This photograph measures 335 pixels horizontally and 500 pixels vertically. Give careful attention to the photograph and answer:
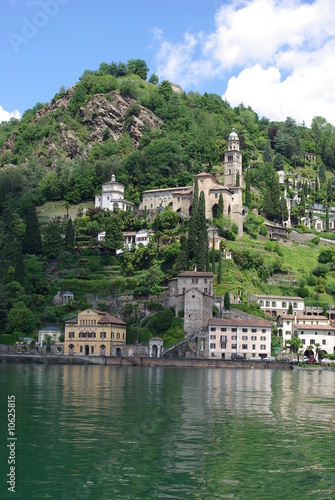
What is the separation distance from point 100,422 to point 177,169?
108560 mm

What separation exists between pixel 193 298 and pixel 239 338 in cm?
765

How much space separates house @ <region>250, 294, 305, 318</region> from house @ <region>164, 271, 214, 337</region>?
9.26 m

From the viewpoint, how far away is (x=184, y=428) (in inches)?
1248

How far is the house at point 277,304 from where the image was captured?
98.1 meters

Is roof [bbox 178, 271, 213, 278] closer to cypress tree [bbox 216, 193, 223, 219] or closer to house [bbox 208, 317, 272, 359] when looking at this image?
house [bbox 208, 317, 272, 359]

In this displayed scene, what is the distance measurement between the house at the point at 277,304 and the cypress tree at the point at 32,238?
35971 mm

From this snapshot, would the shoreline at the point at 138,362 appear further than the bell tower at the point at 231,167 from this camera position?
No

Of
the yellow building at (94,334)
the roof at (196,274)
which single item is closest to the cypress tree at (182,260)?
the roof at (196,274)

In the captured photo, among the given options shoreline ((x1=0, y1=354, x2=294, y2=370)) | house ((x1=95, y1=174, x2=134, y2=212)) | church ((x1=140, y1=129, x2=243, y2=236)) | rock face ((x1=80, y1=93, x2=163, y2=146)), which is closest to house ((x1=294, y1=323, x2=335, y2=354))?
shoreline ((x1=0, y1=354, x2=294, y2=370))

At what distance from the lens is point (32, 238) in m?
113

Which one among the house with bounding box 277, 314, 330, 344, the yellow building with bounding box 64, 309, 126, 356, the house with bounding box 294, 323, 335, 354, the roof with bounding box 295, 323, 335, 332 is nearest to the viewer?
the yellow building with bounding box 64, 309, 126, 356

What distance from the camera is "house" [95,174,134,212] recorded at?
125188 millimetres

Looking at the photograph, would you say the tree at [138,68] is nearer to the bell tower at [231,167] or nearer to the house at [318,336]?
the bell tower at [231,167]

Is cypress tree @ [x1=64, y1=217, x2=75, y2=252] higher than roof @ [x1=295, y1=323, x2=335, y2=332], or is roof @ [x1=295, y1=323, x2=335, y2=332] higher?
cypress tree @ [x1=64, y1=217, x2=75, y2=252]
